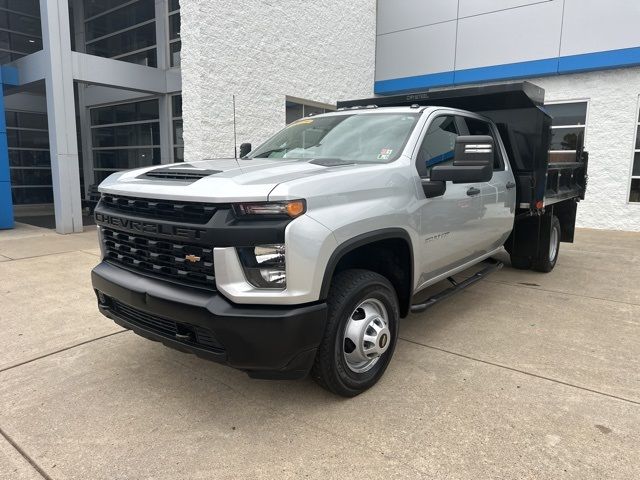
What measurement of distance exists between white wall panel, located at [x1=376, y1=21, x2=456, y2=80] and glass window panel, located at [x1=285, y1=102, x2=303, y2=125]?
3.80 meters

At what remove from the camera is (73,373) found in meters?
3.53

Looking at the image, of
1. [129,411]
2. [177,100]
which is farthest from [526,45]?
[129,411]

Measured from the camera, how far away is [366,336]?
3117mm

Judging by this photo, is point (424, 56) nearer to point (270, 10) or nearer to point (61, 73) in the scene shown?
point (270, 10)

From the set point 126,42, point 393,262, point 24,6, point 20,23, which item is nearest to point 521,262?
point 393,262

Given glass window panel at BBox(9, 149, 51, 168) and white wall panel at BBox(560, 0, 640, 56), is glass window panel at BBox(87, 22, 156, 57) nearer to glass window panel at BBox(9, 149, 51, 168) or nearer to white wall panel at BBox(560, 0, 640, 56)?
glass window panel at BBox(9, 149, 51, 168)

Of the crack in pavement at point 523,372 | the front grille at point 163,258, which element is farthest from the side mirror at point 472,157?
the front grille at point 163,258

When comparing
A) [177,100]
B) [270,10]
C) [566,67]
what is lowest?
[177,100]

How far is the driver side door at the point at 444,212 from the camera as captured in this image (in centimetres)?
366

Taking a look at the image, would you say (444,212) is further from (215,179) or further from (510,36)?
(510,36)

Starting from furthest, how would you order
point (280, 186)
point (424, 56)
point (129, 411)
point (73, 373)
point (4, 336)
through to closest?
point (424, 56) → point (4, 336) → point (73, 373) → point (129, 411) → point (280, 186)

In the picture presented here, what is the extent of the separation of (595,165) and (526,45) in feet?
11.2

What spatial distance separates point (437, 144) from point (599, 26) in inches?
378

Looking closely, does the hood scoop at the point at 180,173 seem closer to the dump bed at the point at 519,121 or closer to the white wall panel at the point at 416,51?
the dump bed at the point at 519,121
